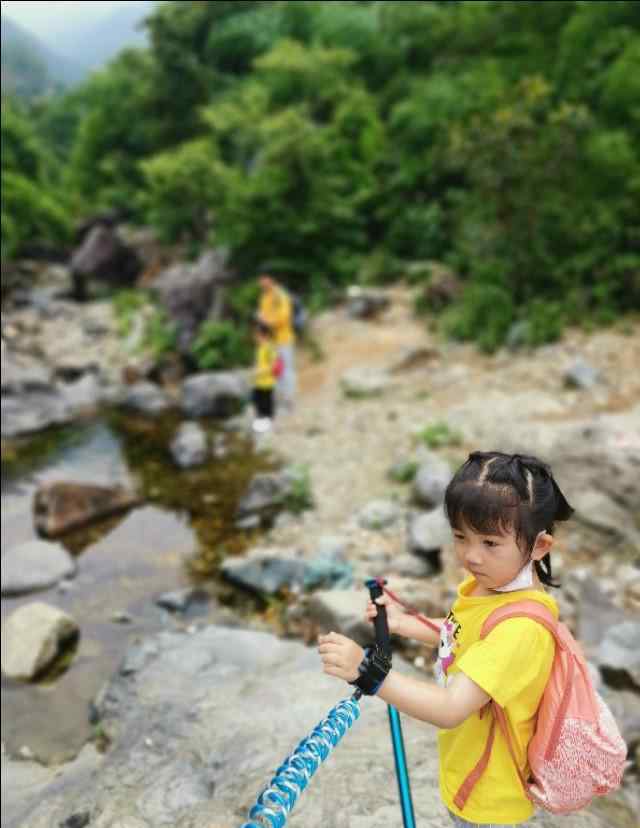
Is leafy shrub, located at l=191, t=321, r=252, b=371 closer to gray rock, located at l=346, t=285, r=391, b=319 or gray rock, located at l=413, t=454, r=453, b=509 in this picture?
gray rock, located at l=346, t=285, r=391, b=319

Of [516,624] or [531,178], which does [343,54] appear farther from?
[516,624]

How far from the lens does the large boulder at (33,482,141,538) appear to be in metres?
7.80

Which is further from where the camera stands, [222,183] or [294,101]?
[294,101]

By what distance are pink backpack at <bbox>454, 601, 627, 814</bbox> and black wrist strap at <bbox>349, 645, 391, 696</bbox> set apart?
283 mm

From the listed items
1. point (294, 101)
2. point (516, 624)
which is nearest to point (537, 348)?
point (516, 624)

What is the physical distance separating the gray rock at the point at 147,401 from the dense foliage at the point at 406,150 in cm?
186

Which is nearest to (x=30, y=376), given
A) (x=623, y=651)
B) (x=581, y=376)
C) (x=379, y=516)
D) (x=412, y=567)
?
(x=379, y=516)

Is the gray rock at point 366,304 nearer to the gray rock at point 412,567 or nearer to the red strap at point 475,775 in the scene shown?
the gray rock at point 412,567

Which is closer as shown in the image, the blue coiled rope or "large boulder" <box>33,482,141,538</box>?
the blue coiled rope

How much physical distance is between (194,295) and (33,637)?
1105 centimetres

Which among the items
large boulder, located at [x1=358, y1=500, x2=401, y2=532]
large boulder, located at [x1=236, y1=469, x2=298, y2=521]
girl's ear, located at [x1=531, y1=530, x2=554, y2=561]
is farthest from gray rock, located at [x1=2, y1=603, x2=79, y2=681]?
girl's ear, located at [x1=531, y1=530, x2=554, y2=561]

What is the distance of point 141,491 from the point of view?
9039 millimetres

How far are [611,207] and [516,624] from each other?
12103 mm

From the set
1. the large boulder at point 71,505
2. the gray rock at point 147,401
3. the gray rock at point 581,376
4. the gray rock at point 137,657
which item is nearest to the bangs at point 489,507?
the gray rock at point 137,657
